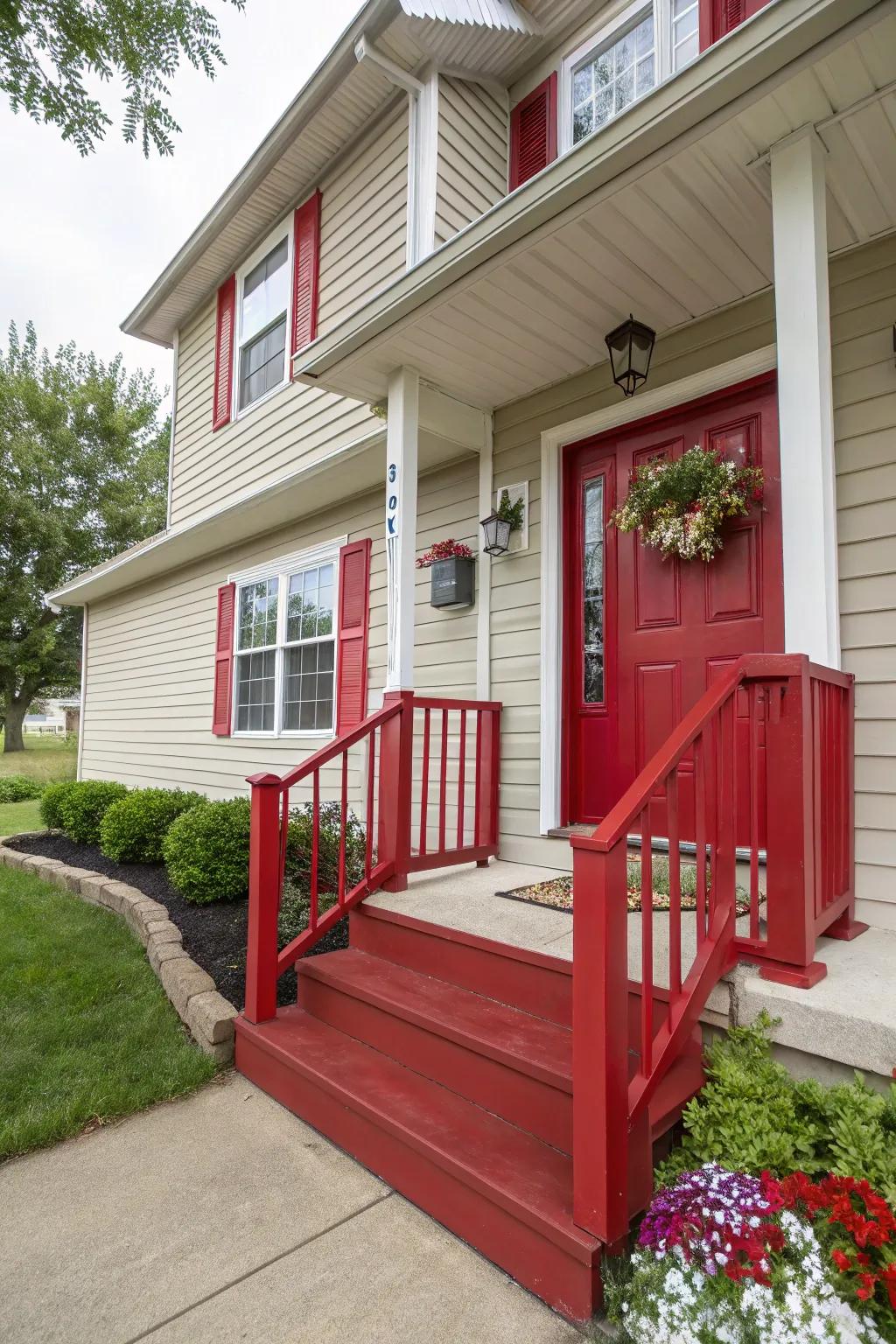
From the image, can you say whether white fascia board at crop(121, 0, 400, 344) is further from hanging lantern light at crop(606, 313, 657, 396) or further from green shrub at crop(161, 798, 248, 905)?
green shrub at crop(161, 798, 248, 905)

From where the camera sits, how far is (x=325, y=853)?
4289 millimetres

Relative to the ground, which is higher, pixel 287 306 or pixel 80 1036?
pixel 287 306

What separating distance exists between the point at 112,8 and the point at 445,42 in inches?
79.9

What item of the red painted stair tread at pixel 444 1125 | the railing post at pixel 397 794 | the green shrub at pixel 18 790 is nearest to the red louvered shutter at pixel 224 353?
the railing post at pixel 397 794

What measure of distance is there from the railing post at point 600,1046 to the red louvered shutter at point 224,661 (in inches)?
219

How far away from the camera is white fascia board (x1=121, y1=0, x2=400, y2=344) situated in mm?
4234

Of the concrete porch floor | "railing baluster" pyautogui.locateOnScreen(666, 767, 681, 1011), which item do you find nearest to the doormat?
the concrete porch floor

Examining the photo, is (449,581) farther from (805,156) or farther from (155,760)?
(155,760)

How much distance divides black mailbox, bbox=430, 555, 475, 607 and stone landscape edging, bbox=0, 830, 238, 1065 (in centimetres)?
230

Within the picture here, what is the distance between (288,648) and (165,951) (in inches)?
117

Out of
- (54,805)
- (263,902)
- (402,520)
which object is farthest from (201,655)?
(263,902)

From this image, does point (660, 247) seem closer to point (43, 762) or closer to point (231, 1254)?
point (231, 1254)

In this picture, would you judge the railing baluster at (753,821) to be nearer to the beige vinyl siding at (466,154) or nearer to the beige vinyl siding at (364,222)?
the beige vinyl siding at (466,154)

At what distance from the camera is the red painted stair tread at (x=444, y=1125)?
1.63m
